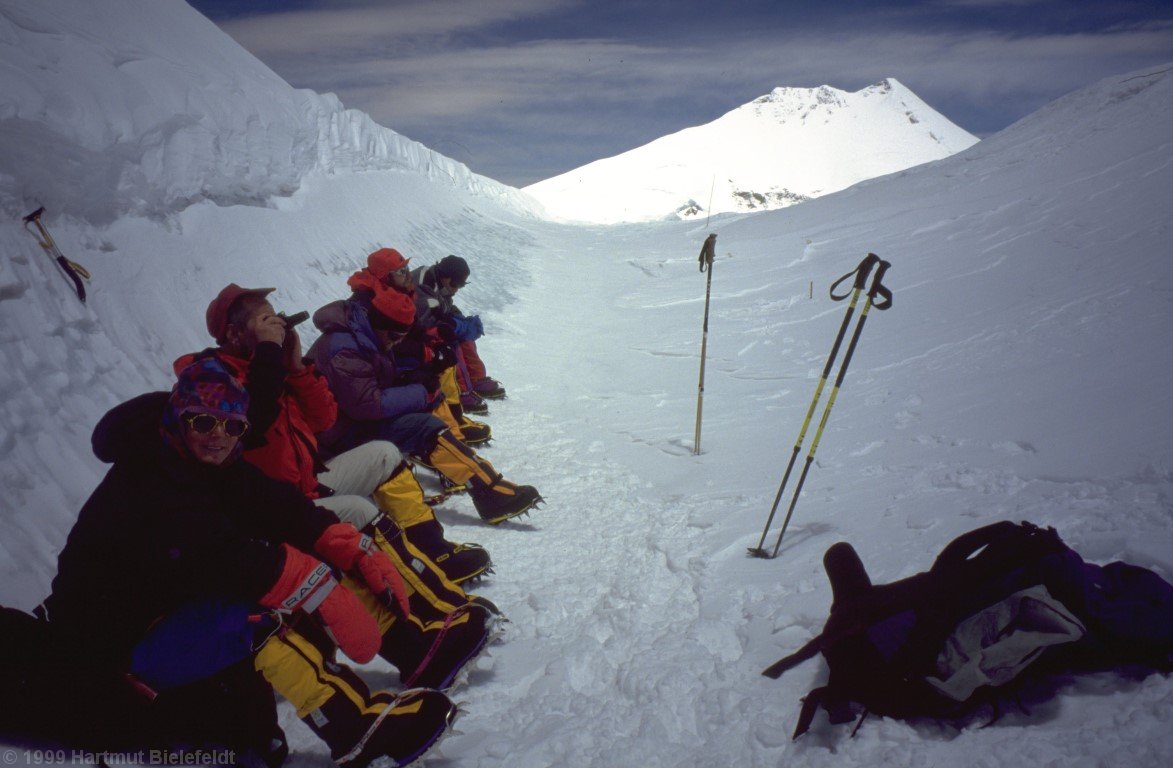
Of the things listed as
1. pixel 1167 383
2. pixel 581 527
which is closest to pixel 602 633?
pixel 581 527

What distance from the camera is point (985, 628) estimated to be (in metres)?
2.01

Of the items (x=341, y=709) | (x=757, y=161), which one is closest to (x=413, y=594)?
(x=341, y=709)

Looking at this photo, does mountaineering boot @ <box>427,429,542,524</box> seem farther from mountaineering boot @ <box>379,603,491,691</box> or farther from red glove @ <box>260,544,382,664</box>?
red glove @ <box>260,544,382,664</box>

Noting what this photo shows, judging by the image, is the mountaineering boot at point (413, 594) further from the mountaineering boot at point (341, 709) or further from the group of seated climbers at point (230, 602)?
the mountaineering boot at point (341, 709)

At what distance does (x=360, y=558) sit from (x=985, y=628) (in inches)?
87.4

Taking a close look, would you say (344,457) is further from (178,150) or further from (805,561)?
(178,150)

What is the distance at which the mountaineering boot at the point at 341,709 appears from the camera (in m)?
1.97

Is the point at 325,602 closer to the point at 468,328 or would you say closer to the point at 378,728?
the point at 378,728

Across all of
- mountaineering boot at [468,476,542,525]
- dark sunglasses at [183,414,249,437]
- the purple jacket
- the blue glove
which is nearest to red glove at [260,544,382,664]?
dark sunglasses at [183,414,249,437]

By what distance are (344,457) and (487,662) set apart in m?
1.26

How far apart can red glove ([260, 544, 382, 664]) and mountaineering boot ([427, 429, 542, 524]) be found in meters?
1.52

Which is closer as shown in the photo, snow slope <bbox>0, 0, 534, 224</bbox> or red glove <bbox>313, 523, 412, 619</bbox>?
red glove <bbox>313, 523, 412, 619</bbox>

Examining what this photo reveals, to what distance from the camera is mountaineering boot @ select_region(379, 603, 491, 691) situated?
2463 millimetres

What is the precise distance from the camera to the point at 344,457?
317 cm
